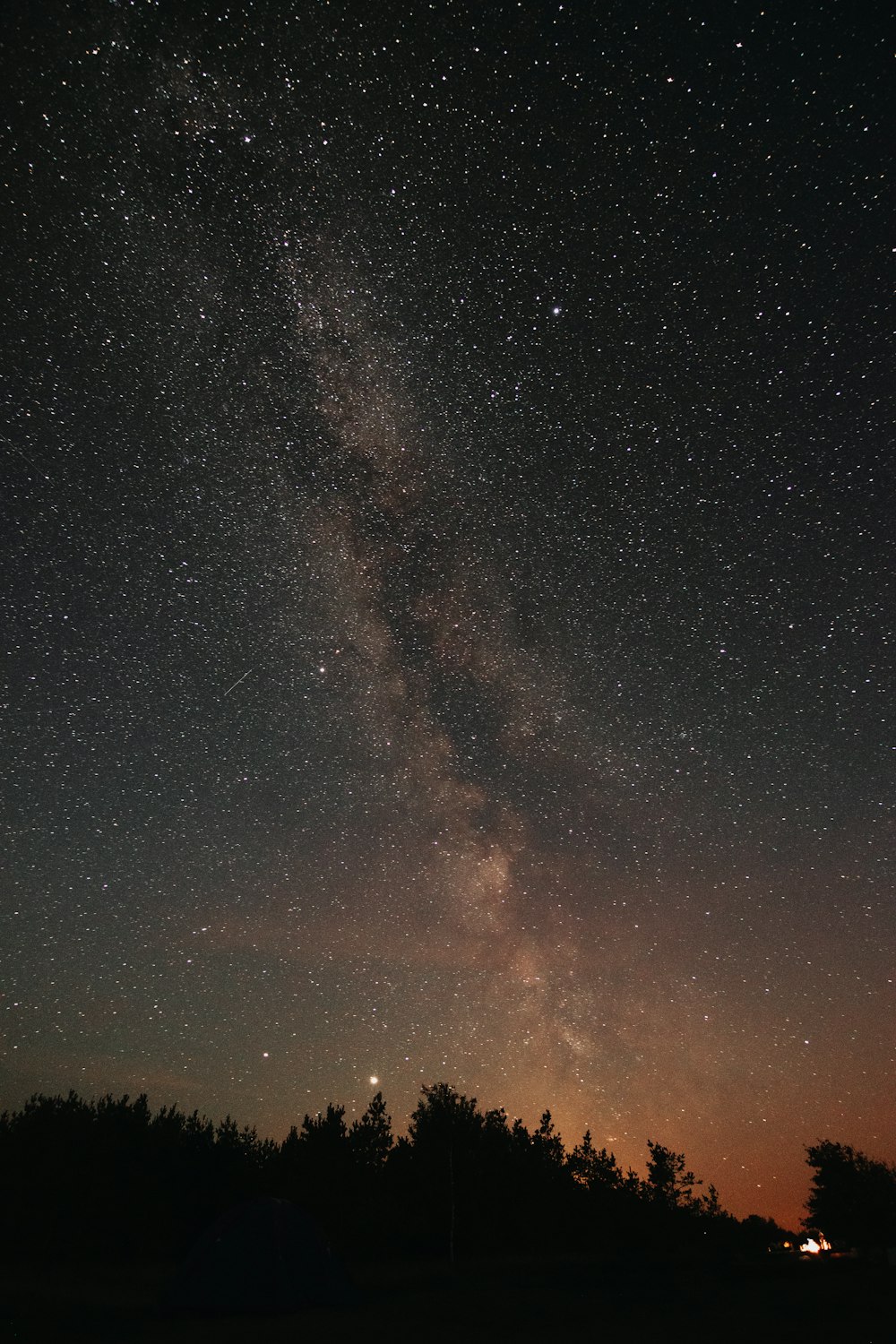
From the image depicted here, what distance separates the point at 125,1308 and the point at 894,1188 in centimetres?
6200

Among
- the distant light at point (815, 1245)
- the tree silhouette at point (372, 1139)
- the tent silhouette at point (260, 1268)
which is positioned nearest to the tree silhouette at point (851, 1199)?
the distant light at point (815, 1245)

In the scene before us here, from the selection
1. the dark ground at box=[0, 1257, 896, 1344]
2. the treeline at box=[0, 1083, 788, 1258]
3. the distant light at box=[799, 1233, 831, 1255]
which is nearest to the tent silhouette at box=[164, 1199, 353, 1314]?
the dark ground at box=[0, 1257, 896, 1344]

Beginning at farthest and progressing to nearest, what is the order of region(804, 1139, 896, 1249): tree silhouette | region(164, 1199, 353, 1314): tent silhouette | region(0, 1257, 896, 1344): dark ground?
region(804, 1139, 896, 1249): tree silhouette
region(164, 1199, 353, 1314): tent silhouette
region(0, 1257, 896, 1344): dark ground

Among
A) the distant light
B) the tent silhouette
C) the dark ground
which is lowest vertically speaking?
the distant light

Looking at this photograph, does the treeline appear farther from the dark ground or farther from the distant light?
the distant light

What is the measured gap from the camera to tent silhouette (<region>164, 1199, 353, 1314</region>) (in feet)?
43.2

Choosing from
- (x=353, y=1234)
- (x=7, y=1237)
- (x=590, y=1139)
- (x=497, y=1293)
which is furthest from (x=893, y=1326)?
(x=590, y=1139)

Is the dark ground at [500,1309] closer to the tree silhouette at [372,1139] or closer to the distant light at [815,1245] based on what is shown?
the tree silhouette at [372,1139]

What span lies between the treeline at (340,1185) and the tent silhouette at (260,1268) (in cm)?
1720

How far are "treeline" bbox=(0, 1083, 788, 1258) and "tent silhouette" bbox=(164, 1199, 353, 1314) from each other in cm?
1720

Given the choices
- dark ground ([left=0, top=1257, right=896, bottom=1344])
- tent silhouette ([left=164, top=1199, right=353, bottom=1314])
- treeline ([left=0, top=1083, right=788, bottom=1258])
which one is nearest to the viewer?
dark ground ([left=0, top=1257, right=896, bottom=1344])

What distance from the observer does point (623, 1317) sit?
14477 millimetres

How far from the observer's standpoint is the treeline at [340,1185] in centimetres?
2736

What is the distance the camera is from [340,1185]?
112 feet
